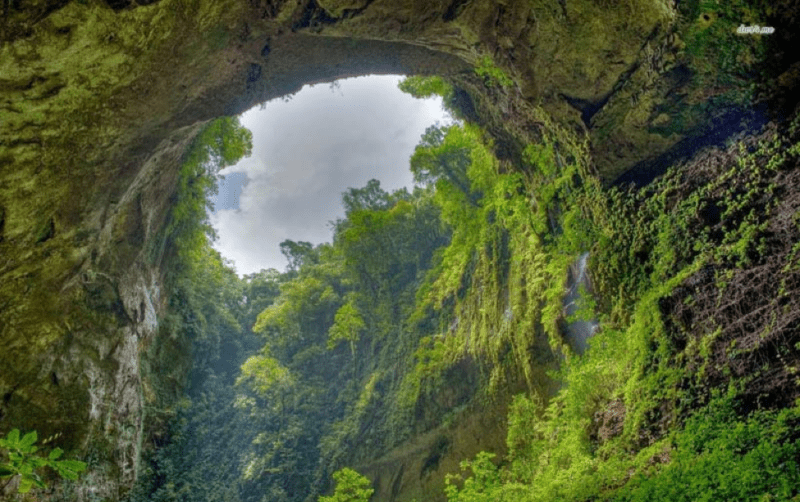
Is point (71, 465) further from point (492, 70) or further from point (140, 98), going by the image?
point (492, 70)

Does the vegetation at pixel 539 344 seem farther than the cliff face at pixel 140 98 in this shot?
No

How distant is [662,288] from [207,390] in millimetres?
20620

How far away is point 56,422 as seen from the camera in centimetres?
972

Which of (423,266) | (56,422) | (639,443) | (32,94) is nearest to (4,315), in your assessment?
A: (56,422)

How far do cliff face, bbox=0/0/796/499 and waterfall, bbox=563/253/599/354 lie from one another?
238cm

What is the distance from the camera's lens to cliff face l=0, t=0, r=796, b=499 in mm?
7324

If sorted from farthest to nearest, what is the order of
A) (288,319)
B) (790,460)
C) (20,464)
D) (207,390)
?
(288,319) → (207,390) → (790,460) → (20,464)

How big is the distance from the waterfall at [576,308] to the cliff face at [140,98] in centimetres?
238

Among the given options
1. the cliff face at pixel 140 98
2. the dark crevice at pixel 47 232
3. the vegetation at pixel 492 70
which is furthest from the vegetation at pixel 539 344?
the dark crevice at pixel 47 232

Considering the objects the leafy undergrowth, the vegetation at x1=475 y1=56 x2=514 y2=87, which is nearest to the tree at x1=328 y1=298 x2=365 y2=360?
the leafy undergrowth

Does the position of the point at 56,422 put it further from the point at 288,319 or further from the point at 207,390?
the point at 288,319

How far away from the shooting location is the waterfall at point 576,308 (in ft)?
31.7

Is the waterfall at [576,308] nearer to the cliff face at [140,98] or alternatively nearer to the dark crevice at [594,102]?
the cliff face at [140,98]

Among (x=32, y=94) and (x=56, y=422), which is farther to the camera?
(x=56, y=422)
